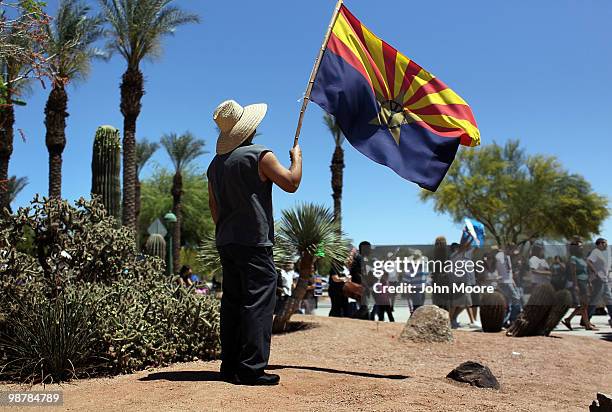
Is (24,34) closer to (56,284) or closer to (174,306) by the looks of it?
(56,284)

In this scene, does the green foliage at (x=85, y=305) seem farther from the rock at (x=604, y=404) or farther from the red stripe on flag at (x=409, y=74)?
the rock at (x=604, y=404)

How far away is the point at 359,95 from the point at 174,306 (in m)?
2.96

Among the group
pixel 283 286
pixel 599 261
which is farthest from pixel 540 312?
pixel 283 286

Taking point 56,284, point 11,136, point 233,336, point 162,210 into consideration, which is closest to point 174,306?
point 56,284

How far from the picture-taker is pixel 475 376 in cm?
614

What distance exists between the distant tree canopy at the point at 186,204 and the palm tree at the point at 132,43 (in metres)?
20.0

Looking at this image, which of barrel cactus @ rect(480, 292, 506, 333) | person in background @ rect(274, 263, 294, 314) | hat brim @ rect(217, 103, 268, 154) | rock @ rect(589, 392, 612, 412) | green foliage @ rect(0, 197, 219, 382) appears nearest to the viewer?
rock @ rect(589, 392, 612, 412)

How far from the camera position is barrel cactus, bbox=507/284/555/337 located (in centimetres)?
1050

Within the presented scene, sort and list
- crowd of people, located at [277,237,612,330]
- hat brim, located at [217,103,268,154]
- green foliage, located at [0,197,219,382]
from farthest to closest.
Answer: crowd of people, located at [277,237,612,330], green foliage, located at [0,197,219,382], hat brim, located at [217,103,268,154]

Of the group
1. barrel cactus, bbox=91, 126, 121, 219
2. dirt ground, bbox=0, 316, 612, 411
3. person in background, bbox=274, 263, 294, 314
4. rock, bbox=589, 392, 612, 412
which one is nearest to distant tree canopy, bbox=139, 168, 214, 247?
barrel cactus, bbox=91, 126, 121, 219

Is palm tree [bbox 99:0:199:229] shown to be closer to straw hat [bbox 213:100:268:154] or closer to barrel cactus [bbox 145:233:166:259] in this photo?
barrel cactus [bbox 145:233:166:259]

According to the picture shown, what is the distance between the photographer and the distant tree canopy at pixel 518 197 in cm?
4528

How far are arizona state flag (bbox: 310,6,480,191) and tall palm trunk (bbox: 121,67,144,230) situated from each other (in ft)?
61.6

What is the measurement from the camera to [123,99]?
23828 millimetres
